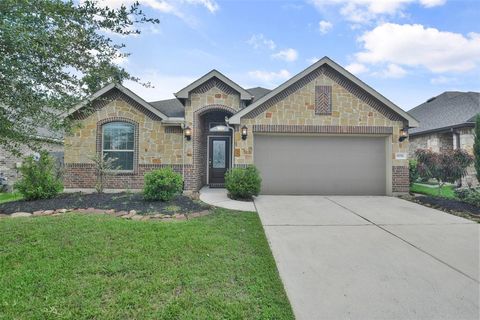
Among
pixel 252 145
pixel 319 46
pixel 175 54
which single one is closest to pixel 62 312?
pixel 252 145

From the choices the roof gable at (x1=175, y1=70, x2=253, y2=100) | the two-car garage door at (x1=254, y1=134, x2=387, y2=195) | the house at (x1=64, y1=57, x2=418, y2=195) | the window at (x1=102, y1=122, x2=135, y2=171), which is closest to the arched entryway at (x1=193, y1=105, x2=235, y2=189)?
the house at (x1=64, y1=57, x2=418, y2=195)

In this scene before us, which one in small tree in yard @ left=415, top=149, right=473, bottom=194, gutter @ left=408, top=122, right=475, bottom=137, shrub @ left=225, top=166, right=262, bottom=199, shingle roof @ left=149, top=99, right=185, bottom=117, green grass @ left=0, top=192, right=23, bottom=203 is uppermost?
shingle roof @ left=149, top=99, right=185, bottom=117

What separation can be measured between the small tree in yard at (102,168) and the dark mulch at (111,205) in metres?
1.35

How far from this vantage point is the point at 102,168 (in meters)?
8.27

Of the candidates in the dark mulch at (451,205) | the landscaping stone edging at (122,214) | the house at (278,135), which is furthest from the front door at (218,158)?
the dark mulch at (451,205)

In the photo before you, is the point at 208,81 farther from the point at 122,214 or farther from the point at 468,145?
the point at 468,145

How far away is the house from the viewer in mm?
8820

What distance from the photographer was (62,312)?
228 cm

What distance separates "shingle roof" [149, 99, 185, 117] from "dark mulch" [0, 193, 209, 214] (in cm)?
438

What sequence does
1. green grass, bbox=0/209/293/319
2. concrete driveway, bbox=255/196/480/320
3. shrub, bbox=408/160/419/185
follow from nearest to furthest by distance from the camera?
green grass, bbox=0/209/293/319, concrete driveway, bbox=255/196/480/320, shrub, bbox=408/160/419/185

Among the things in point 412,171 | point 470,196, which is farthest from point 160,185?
point 412,171

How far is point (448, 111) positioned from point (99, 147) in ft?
61.4

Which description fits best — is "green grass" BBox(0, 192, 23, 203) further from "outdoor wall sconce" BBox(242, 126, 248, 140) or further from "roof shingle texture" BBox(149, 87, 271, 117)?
"outdoor wall sconce" BBox(242, 126, 248, 140)

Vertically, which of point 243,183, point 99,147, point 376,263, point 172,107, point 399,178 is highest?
point 172,107
